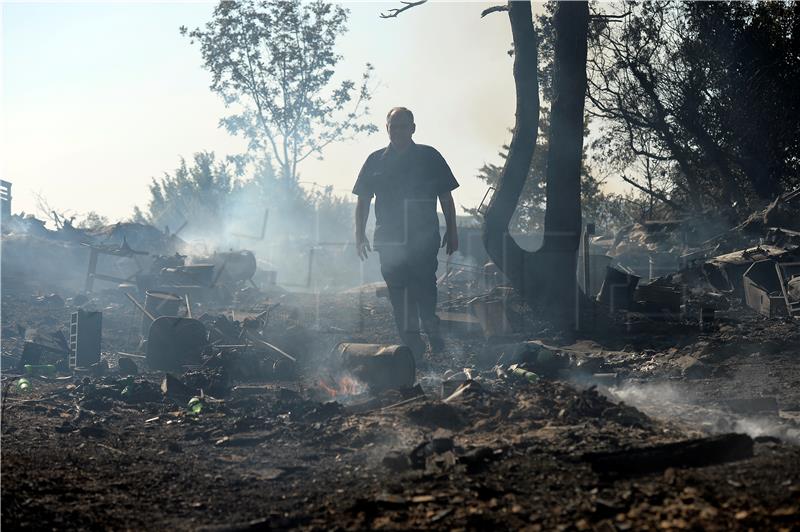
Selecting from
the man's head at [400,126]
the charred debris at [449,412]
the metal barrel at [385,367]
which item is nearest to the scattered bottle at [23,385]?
the charred debris at [449,412]

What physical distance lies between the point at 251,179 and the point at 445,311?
40.0 m

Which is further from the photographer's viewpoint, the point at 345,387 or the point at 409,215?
the point at 409,215

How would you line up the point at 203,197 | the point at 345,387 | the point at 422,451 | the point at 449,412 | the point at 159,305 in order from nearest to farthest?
the point at 422,451 < the point at 449,412 < the point at 345,387 < the point at 159,305 < the point at 203,197

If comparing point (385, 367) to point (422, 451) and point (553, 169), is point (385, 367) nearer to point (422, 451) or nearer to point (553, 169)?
point (422, 451)

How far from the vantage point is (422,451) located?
3.87 metres

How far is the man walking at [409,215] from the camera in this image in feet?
24.9

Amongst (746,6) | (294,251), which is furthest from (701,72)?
(294,251)

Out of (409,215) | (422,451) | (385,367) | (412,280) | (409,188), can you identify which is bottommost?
(422,451)

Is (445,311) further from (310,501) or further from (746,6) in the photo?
(746,6)

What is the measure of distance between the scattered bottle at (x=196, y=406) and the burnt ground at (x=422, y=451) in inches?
3.3

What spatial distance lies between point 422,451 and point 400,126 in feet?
14.4

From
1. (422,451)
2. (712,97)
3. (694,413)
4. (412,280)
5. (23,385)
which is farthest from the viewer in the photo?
(712,97)

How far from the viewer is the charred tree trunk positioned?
10.5 meters

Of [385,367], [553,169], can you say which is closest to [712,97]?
[553,169]
